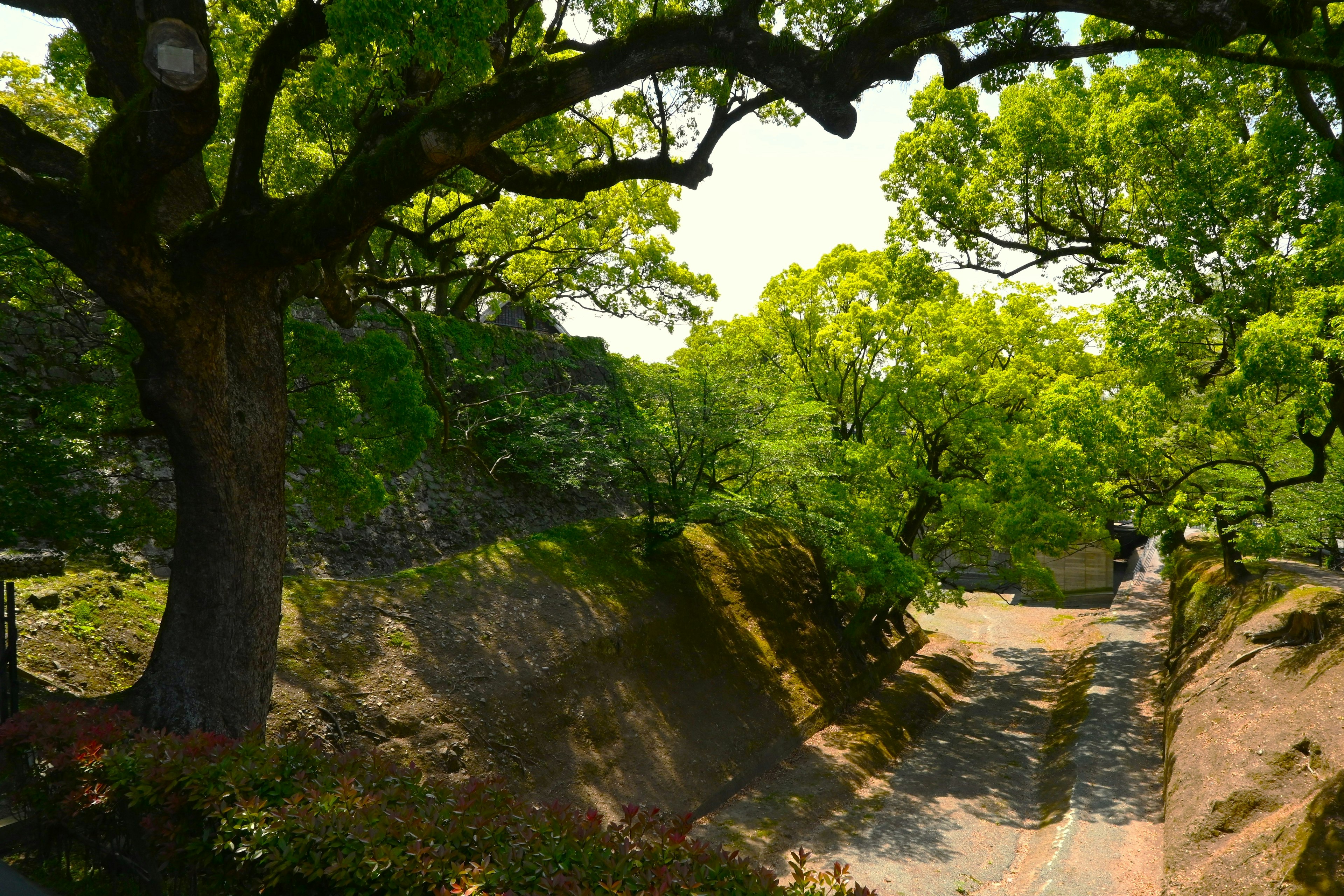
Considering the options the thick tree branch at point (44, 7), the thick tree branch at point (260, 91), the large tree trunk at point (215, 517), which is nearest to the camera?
the large tree trunk at point (215, 517)

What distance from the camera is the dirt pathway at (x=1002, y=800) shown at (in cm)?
953

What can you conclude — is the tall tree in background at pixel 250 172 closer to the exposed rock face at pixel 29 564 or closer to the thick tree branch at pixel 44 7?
the thick tree branch at pixel 44 7

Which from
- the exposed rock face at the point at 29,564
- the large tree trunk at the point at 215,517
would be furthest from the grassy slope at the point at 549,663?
the large tree trunk at the point at 215,517

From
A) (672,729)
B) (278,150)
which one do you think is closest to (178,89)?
(278,150)

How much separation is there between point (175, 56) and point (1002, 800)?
1369cm

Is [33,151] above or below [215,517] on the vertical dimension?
above

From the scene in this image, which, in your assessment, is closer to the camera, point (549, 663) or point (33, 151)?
point (33, 151)

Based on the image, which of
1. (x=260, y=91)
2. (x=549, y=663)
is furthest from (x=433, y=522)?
(x=260, y=91)

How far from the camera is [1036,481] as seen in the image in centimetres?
1513

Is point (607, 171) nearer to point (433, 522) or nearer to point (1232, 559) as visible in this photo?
point (433, 522)

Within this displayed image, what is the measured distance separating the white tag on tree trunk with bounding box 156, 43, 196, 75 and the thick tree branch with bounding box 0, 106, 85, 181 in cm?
188

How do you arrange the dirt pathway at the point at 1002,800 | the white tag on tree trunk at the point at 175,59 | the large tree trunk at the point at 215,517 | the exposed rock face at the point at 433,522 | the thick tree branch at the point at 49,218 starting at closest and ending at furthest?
the white tag on tree trunk at the point at 175,59, the thick tree branch at the point at 49,218, the large tree trunk at the point at 215,517, the dirt pathway at the point at 1002,800, the exposed rock face at the point at 433,522

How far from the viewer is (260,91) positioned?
6.20 m

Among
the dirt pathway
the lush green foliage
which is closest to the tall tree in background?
the lush green foliage
